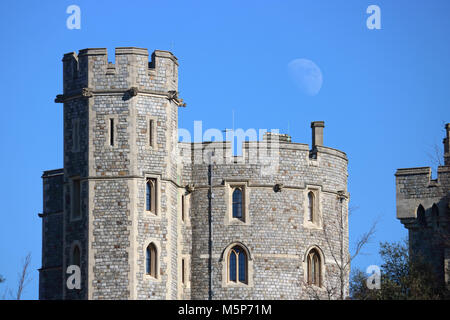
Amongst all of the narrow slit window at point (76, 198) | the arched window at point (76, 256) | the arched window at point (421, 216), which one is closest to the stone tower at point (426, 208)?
the arched window at point (421, 216)

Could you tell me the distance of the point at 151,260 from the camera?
64062mm

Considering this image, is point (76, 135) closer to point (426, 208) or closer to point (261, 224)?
point (261, 224)

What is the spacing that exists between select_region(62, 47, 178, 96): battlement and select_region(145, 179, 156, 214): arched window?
432cm

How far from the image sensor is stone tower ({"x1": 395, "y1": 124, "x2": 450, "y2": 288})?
69.4 meters

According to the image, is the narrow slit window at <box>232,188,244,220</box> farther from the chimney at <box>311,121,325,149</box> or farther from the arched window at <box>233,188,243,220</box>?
the chimney at <box>311,121,325,149</box>

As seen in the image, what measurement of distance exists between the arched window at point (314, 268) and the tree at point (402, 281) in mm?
1710

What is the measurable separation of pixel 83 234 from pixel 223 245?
24.6 feet

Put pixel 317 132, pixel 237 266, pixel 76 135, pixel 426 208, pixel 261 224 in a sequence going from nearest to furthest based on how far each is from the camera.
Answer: pixel 76 135 → pixel 237 266 → pixel 261 224 → pixel 426 208 → pixel 317 132

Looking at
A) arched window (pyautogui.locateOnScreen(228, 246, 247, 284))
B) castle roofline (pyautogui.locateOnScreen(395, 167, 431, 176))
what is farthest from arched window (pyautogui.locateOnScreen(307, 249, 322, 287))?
castle roofline (pyautogui.locateOnScreen(395, 167, 431, 176))

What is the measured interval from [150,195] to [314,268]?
9.78 metres

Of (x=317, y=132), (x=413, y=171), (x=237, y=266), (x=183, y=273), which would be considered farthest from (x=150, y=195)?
(x=413, y=171)

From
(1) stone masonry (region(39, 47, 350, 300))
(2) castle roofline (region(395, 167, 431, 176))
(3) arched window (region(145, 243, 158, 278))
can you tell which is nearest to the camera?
(1) stone masonry (region(39, 47, 350, 300))
